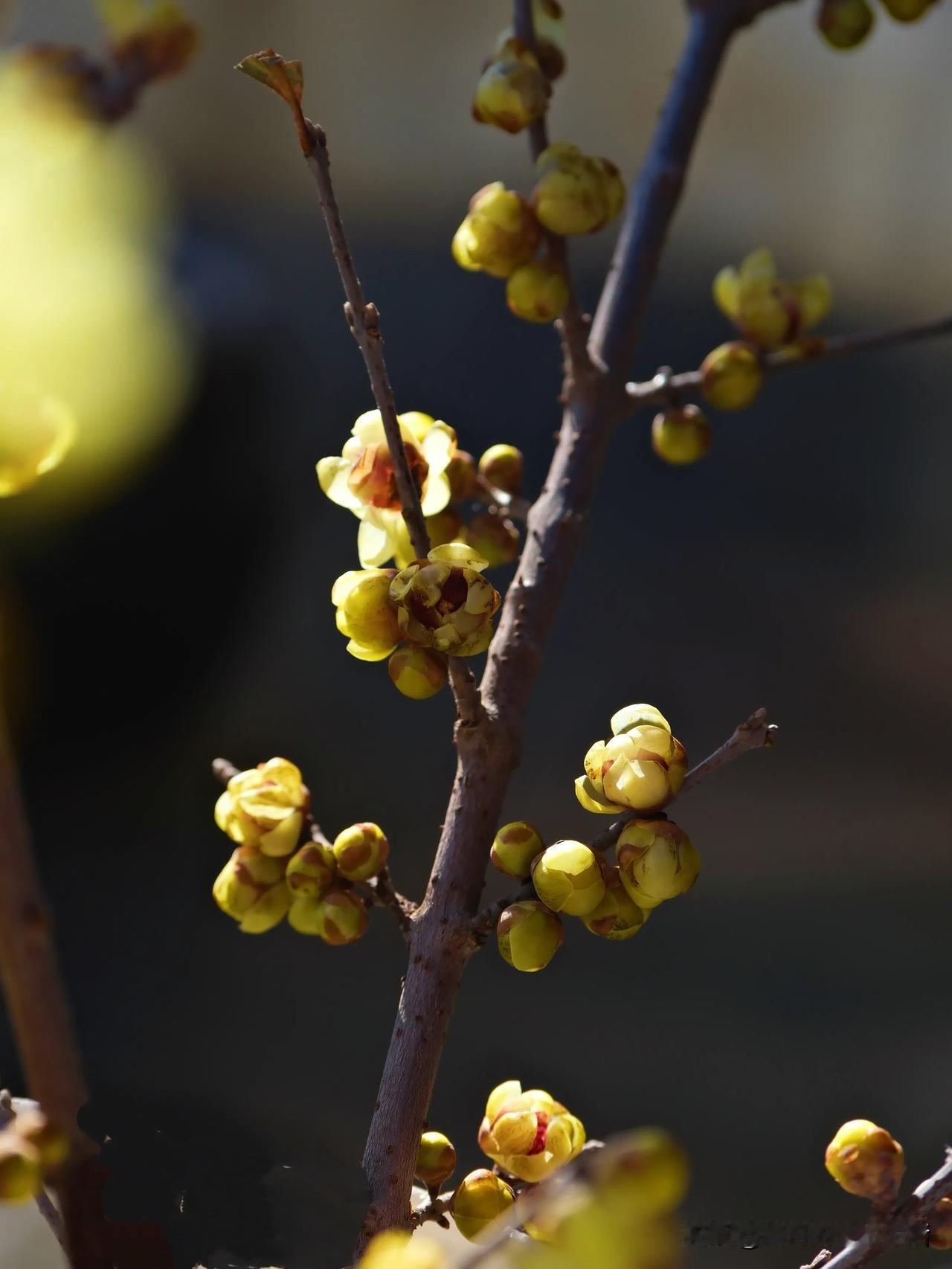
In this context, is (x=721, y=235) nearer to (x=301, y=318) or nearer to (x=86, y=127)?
(x=301, y=318)

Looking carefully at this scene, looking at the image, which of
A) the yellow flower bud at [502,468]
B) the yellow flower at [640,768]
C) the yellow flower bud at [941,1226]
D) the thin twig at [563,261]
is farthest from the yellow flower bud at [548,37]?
the yellow flower bud at [941,1226]

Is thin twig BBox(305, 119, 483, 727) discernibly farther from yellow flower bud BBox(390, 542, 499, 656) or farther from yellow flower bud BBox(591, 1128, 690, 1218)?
yellow flower bud BBox(591, 1128, 690, 1218)

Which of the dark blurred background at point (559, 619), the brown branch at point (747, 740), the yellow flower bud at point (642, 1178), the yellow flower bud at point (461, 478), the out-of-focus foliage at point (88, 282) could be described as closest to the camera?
the yellow flower bud at point (642, 1178)

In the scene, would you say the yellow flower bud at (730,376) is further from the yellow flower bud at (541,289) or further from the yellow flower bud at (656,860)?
the yellow flower bud at (656,860)

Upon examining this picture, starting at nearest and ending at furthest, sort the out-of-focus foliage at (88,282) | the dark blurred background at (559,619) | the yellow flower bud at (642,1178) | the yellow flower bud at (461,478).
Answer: the yellow flower bud at (642,1178) < the yellow flower bud at (461,478) < the out-of-focus foliage at (88,282) < the dark blurred background at (559,619)

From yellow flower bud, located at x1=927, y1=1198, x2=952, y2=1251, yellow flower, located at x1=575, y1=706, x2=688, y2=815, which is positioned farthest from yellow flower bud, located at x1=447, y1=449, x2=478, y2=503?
yellow flower bud, located at x1=927, y1=1198, x2=952, y2=1251

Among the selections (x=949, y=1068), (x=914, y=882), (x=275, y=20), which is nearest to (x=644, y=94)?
(x=275, y=20)

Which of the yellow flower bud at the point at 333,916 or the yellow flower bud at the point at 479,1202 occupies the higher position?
the yellow flower bud at the point at 333,916

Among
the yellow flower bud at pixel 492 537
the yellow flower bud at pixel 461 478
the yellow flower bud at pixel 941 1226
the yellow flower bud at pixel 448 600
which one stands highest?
the yellow flower bud at pixel 461 478
